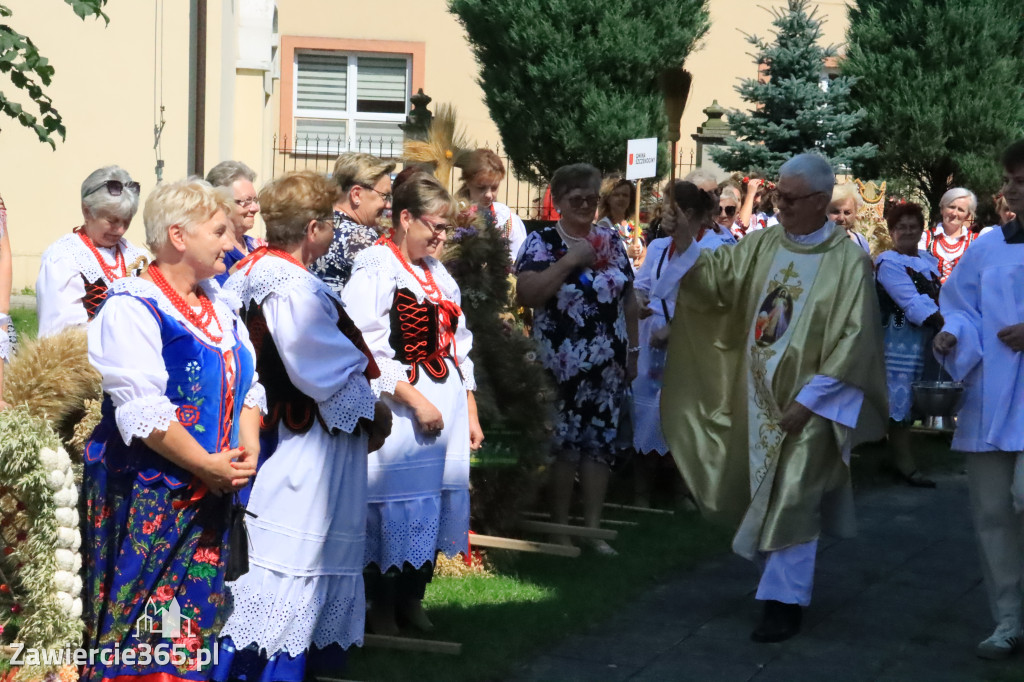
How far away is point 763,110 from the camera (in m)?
18.3

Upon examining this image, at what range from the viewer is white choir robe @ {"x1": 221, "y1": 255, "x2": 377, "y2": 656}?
469 cm

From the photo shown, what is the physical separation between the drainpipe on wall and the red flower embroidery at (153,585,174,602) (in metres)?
13.7

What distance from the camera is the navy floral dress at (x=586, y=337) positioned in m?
7.10

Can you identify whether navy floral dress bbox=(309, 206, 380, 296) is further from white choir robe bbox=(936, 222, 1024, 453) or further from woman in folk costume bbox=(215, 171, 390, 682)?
white choir robe bbox=(936, 222, 1024, 453)

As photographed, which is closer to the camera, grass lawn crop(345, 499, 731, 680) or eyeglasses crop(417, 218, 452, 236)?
grass lawn crop(345, 499, 731, 680)

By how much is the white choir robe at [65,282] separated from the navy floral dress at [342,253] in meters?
0.82

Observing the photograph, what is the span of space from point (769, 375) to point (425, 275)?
5.44 feet

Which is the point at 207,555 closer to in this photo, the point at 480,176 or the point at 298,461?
the point at 298,461

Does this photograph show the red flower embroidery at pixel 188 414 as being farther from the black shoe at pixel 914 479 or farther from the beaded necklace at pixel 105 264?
the black shoe at pixel 914 479

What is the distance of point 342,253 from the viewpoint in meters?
6.36

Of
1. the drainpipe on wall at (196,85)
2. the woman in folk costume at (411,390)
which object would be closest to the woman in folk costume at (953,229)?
A: the woman in folk costume at (411,390)

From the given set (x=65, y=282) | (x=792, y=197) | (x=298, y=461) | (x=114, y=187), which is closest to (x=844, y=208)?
(x=792, y=197)

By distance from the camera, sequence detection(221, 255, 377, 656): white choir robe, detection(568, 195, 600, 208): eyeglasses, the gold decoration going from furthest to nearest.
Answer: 1. the gold decoration
2. detection(568, 195, 600, 208): eyeglasses
3. detection(221, 255, 377, 656): white choir robe

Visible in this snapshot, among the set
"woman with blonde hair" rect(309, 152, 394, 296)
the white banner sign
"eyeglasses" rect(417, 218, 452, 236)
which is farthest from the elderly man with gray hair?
the white banner sign
